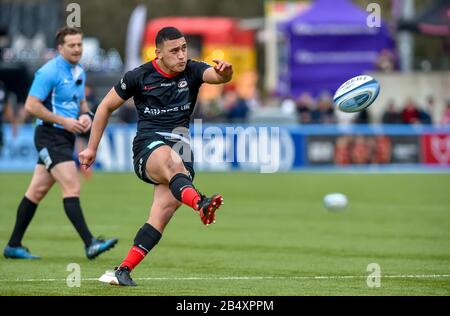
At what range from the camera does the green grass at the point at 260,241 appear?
1005cm

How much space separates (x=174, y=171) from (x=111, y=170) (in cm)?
1986

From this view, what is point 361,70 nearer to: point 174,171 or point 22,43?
point 22,43

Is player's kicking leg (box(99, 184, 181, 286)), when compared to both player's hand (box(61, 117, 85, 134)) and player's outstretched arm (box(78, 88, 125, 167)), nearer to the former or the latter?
player's outstretched arm (box(78, 88, 125, 167))

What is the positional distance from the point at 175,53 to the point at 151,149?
886 millimetres

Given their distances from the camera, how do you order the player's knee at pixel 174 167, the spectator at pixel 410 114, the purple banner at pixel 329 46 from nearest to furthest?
the player's knee at pixel 174 167 < the spectator at pixel 410 114 < the purple banner at pixel 329 46

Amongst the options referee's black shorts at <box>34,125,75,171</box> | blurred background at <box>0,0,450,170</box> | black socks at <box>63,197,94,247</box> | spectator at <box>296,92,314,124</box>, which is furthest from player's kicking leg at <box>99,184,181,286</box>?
spectator at <box>296,92,314,124</box>

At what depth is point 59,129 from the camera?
485 inches

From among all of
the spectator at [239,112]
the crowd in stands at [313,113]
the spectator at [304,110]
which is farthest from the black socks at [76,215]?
the spectator at [239,112]

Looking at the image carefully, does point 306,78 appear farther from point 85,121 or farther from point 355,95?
point 355,95

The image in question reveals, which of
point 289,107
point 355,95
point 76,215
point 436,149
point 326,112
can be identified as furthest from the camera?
point 289,107

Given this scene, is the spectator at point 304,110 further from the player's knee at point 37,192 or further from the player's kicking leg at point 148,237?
the player's kicking leg at point 148,237

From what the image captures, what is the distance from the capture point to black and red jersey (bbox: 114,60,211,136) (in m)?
9.95

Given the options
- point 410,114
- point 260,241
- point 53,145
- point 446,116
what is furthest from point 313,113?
point 53,145

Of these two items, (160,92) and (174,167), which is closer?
(174,167)
